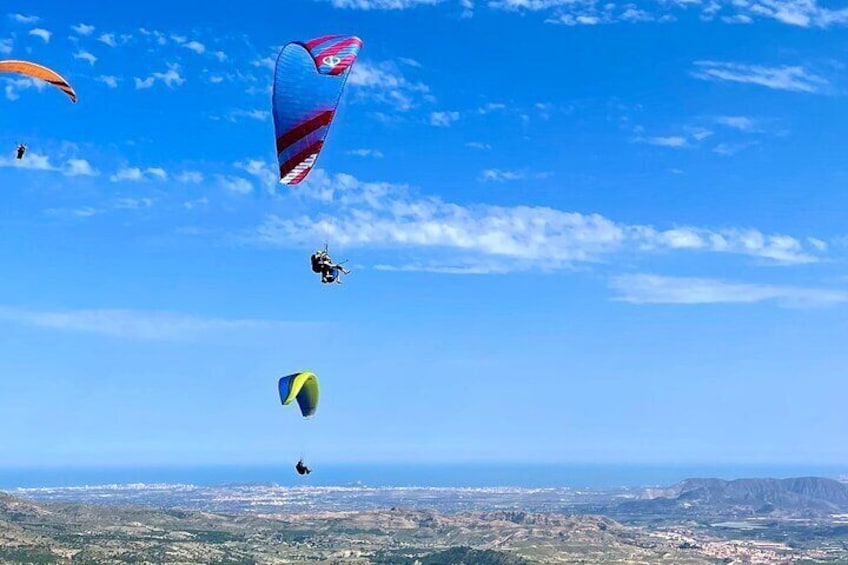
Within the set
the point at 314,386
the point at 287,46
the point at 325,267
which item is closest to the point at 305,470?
the point at 314,386

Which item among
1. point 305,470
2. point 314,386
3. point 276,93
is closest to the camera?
point 276,93

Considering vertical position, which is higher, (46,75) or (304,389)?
(46,75)

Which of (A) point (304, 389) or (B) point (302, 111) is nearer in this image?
(B) point (302, 111)

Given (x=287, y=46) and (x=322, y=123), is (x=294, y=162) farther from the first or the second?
(x=287, y=46)

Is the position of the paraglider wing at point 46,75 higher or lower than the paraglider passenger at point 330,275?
higher

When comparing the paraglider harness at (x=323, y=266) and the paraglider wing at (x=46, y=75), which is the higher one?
the paraglider wing at (x=46, y=75)

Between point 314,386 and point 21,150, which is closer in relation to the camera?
point 21,150

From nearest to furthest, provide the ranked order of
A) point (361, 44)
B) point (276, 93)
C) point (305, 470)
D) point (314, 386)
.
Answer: point (276, 93)
point (361, 44)
point (305, 470)
point (314, 386)

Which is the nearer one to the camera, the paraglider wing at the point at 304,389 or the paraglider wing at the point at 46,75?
the paraglider wing at the point at 46,75

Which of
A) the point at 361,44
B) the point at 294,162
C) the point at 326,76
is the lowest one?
the point at 294,162
